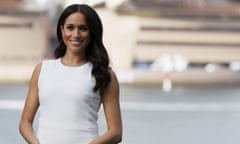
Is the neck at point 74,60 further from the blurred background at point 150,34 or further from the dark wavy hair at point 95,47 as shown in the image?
the blurred background at point 150,34

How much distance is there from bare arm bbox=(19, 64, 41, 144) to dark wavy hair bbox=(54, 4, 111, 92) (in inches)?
5.2

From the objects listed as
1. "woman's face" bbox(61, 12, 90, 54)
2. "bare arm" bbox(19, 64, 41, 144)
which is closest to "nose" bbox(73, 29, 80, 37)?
"woman's face" bbox(61, 12, 90, 54)

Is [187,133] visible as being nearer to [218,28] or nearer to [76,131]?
[76,131]

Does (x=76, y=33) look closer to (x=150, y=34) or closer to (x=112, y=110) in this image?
(x=112, y=110)

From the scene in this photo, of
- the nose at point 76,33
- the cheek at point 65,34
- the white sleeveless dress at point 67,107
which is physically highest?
the nose at point 76,33

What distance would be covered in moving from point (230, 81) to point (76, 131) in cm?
2542

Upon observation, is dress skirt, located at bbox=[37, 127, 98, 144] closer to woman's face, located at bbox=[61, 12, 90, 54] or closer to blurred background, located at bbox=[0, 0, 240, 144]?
woman's face, located at bbox=[61, 12, 90, 54]

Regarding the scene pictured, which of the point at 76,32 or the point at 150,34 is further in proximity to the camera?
the point at 150,34

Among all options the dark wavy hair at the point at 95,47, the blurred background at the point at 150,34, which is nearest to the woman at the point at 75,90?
the dark wavy hair at the point at 95,47

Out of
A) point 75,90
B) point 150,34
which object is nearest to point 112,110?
point 75,90

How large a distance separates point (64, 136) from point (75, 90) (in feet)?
0.36

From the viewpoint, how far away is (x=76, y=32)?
63.8 inches

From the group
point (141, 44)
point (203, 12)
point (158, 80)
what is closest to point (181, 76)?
point (158, 80)

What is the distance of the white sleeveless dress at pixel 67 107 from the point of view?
158cm
